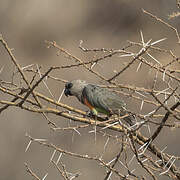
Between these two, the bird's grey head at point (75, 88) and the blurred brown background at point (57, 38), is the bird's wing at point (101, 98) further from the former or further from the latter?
the blurred brown background at point (57, 38)

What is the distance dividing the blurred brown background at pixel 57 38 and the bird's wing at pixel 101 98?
766 centimetres

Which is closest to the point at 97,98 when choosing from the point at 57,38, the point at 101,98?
the point at 101,98

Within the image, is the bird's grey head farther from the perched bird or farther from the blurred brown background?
the blurred brown background

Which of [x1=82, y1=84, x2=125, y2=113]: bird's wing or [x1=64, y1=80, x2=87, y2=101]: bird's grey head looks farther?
[x1=64, y1=80, x2=87, y2=101]: bird's grey head

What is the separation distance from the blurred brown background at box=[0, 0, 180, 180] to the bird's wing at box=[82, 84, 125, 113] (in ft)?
25.1

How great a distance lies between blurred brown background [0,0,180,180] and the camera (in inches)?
560

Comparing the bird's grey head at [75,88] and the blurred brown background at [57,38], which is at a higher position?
the blurred brown background at [57,38]

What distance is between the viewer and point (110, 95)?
588cm

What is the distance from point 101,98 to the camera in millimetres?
5867

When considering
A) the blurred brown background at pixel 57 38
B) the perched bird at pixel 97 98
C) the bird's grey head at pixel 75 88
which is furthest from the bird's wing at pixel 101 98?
the blurred brown background at pixel 57 38

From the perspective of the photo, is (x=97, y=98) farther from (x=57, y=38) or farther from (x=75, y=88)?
(x=57, y=38)

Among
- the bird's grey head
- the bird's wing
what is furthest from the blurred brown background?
the bird's wing

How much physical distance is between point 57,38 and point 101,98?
10955 mm

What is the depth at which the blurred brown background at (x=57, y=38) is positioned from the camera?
14234 millimetres
